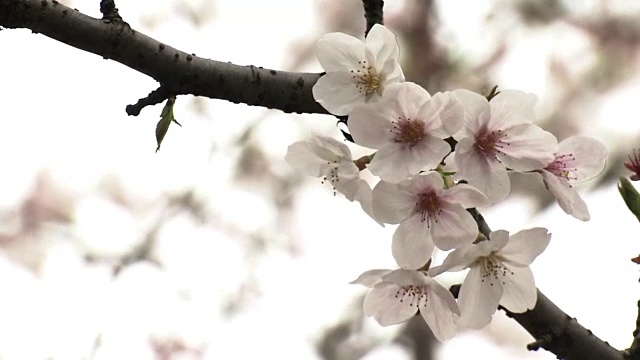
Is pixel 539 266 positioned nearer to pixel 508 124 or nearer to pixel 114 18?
pixel 508 124

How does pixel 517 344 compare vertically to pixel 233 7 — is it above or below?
below

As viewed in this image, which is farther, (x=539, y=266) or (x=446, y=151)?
(x=539, y=266)

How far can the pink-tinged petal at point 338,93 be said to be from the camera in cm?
63

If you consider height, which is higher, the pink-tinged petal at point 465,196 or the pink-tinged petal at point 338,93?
the pink-tinged petal at point 338,93

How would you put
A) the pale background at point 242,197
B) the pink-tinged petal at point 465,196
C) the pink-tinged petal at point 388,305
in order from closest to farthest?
the pink-tinged petal at point 465,196
the pink-tinged petal at point 388,305
the pale background at point 242,197

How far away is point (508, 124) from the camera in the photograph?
61 centimetres

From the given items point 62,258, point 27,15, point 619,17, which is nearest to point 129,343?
point 62,258

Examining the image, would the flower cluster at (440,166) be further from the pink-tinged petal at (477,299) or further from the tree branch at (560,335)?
the tree branch at (560,335)

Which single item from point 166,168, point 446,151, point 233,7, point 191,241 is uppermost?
point 233,7

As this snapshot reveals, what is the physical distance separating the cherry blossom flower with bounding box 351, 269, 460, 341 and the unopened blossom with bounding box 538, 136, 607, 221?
5.5 inches

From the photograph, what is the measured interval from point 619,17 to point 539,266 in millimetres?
587

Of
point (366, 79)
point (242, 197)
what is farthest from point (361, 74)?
point (242, 197)

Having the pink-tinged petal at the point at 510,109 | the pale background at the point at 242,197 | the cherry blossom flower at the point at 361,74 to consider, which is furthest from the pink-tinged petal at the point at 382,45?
the pale background at the point at 242,197

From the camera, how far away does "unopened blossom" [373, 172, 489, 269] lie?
23.0 inches
